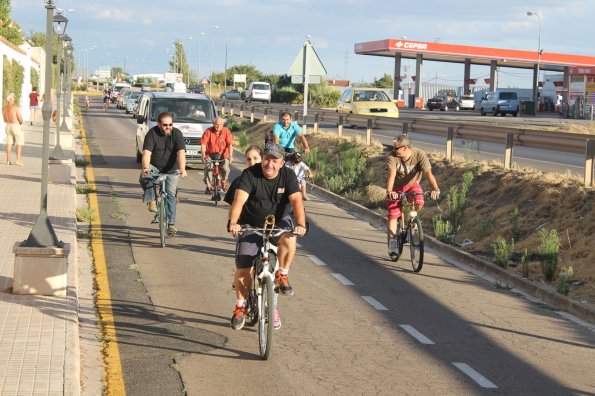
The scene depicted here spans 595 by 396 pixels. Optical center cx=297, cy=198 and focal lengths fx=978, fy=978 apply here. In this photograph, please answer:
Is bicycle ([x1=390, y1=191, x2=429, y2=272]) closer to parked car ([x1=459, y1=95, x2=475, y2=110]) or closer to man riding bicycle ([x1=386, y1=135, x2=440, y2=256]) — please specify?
man riding bicycle ([x1=386, y1=135, x2=440, y2=256])

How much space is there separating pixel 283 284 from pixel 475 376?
1.81m

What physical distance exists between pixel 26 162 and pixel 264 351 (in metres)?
19.5

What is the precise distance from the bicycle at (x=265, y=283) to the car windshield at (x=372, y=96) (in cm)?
3683

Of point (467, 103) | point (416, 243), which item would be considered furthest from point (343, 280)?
point (467, 103)

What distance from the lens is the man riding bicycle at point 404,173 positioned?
12.8 metres

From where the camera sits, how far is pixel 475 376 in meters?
7.86

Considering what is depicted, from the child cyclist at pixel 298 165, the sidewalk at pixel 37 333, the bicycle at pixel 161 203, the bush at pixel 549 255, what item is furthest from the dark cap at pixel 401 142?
the child cyclist at pixel 298 165

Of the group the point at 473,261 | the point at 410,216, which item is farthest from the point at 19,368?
the point at 473,261

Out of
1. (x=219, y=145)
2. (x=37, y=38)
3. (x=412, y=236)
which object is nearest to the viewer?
(x=412, y=236)

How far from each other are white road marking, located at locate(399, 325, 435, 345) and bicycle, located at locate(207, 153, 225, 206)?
941 centimetres

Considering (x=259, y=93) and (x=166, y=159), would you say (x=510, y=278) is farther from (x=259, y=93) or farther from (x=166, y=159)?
(x=259, y=93)

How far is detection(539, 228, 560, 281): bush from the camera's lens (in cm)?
1227

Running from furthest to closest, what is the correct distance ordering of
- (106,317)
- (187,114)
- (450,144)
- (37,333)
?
(187,114)
(450,144)
(106,317)
(37,333)

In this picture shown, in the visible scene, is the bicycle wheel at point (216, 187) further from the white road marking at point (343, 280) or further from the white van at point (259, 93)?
the white van at point (259, 93)
